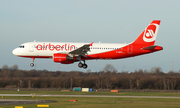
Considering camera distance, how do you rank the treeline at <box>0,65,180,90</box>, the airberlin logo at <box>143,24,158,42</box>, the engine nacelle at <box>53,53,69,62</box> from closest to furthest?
1. the engine nacelle at <box>53,53,69,62</box>
2. the airberlin logo at <box>143,24,158,42</box>
3. the treeline at <box>0,65,180,90</box>

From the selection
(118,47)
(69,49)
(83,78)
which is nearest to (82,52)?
(69,49)

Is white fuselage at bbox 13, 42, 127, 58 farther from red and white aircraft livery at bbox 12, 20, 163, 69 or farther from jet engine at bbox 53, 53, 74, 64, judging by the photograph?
jet engine at bbox 53, 53, 74, 64

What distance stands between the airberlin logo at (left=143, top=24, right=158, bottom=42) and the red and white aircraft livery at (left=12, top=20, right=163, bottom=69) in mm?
1704

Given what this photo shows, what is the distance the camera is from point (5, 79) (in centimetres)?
9394

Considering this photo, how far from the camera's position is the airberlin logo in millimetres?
55438

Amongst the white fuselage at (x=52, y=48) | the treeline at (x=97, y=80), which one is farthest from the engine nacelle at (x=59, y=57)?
the treeline at (x=97, y=80)

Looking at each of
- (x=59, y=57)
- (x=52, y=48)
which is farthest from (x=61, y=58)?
(x=52, y=48)

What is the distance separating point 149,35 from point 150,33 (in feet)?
1.79

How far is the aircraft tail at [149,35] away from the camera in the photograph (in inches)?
2169

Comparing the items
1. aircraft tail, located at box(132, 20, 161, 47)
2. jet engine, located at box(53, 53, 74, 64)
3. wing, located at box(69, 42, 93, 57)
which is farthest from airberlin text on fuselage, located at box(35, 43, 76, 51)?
aircraft tail, located at box(132, 20, 161, 47)

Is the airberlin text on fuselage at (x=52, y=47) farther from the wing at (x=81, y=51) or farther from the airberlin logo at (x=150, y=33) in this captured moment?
the airberlin logo at (x=150, y=33)

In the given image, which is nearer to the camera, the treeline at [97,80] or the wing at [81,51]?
the wing at [81,51]

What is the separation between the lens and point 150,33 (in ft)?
183

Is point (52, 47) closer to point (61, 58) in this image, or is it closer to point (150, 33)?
point (61, 58)
